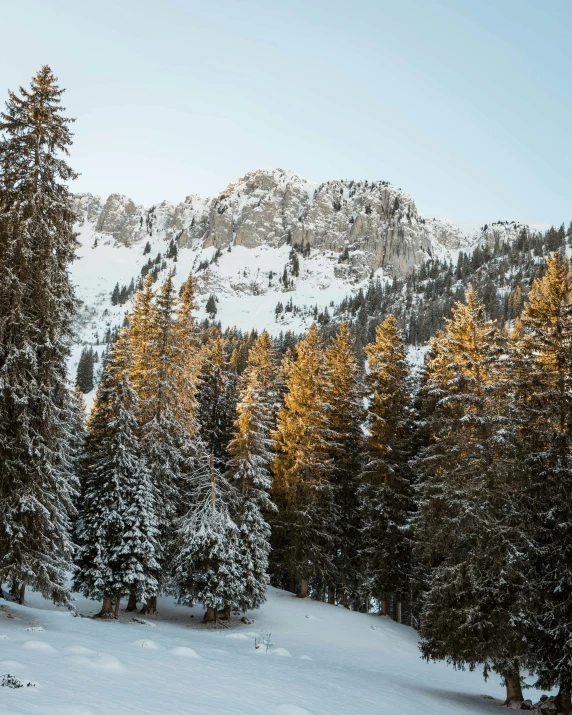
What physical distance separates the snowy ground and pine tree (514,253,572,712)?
9.29 ft

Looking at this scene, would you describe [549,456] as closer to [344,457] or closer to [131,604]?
[344,457]

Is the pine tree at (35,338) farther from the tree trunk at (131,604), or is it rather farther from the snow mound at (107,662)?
the tree trunk at (131,604)

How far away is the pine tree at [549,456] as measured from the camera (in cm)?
1422

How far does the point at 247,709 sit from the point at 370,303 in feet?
580

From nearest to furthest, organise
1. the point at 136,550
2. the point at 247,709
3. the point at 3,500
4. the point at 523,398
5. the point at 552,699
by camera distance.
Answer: the point at 247,709 → the point at 3,500 → the point at 552,699 → the point at 523,398 → the point at 136,550

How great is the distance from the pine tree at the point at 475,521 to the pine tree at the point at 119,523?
10.7 meters

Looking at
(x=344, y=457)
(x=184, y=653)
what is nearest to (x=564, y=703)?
(x=184, y=653)

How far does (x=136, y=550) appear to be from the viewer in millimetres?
20406

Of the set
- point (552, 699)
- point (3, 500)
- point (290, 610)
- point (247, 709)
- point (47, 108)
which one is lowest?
point (290, 610)

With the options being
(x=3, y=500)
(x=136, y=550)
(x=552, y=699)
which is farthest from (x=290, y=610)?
(x=3, y=500)

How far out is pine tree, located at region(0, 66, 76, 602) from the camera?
44.3ft

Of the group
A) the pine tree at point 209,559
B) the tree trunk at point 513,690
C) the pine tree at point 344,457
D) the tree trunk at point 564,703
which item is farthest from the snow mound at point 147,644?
the pine tree at point 344,457

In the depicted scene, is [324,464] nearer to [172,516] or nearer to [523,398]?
[172,516]

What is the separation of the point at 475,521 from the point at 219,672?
919cm
